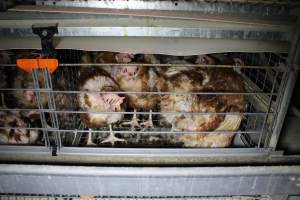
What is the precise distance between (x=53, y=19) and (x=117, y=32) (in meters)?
0.30

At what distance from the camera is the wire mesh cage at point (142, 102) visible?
153 centimetres

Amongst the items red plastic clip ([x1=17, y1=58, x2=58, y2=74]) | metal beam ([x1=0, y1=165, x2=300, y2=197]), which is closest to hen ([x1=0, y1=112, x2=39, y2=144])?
metal beam ([x1=0, y1=165, x2=300, y2=197])

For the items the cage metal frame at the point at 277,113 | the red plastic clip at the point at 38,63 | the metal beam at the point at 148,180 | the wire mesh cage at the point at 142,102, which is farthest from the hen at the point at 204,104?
the red plastic clip at the point at 38,63

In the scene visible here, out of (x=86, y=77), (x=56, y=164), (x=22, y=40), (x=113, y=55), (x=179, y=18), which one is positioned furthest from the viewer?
(x=113, y=55)

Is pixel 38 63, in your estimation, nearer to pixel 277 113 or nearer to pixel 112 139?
pixel 112 139

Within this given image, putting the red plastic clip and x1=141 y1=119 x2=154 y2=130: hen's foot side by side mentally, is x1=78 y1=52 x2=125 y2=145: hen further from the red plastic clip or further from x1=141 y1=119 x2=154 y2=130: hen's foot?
the red plastic clip

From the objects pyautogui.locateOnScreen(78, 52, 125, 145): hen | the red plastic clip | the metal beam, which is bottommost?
the metal beam

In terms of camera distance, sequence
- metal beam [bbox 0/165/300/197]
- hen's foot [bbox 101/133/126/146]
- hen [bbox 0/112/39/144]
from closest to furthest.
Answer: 1. metal beam [bbox 0/165/300/197]
2. hen [bbox 0/112/39/144]
3. hen's foot [bbox 101/133/126/146]

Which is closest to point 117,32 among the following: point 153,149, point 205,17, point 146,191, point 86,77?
point 205,17

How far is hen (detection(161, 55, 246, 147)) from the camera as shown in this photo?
5.02ft

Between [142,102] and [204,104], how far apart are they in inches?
14.4

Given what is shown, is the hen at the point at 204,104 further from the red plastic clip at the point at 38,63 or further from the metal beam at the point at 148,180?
the red plastic clip at the point at 38,63

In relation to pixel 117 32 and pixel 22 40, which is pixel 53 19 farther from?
pixel 117 32

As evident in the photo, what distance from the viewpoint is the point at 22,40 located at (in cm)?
126
